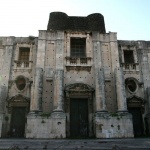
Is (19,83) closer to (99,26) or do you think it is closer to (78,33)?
(78,33)

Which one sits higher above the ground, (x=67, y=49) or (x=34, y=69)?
(x=67, y=49)

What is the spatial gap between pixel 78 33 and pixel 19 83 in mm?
6791

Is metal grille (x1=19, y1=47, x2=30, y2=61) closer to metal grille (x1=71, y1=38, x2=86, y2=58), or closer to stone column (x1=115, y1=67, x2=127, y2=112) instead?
metal grille (x1=71, y1=38, x2=86, y2=58)

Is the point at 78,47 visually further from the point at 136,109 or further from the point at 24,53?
the point at 136,109

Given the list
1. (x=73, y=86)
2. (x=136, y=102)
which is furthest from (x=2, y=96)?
(x=136, y=102)

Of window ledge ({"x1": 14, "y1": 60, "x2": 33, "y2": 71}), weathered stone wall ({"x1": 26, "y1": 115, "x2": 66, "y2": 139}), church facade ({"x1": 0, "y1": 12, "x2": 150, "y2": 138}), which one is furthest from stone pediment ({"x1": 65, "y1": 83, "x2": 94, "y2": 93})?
window ledge ({"x1": 14, "y1": 60, "x2": 33, "y2": 71})

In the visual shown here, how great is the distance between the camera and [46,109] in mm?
14914

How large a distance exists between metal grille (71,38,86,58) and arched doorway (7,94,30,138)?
578 centimetres

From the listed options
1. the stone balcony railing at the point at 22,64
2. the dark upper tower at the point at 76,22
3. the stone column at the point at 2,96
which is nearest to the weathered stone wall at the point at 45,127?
the stone column at the point at 2,96

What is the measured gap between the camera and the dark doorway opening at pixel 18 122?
589 inches

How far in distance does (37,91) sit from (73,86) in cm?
283

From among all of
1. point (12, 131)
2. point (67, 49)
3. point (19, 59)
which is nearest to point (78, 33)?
point (67, 49)

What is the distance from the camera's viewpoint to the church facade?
13.7m

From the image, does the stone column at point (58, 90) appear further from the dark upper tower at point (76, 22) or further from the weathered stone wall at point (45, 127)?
the dark upper tower at point (76, 22)
